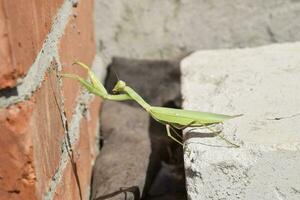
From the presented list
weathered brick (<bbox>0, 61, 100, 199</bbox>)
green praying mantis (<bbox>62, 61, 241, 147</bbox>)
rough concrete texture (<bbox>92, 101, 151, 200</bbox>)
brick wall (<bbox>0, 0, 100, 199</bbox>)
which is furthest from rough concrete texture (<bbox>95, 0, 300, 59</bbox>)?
weathered brick (<bbox>0, 61, 100, 199</bbox>)

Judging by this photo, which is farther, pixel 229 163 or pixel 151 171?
pixel 151 171

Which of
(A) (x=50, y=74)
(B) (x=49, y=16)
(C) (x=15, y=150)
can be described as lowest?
(C) (x=15, y=150)

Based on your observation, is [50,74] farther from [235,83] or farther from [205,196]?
[235,83]

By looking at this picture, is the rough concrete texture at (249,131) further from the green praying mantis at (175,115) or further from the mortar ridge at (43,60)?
the mortar ridge at (43,60)

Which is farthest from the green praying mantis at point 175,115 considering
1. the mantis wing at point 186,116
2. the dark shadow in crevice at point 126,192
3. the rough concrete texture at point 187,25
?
the rough concrete texture at point 187,25

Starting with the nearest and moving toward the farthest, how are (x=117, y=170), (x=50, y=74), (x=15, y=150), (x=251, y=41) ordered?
(x=15, y=150) < (x=50, y=74) < (x=117, y=170) < (x=251, y=41)

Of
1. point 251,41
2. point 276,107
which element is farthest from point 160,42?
point 276,107
